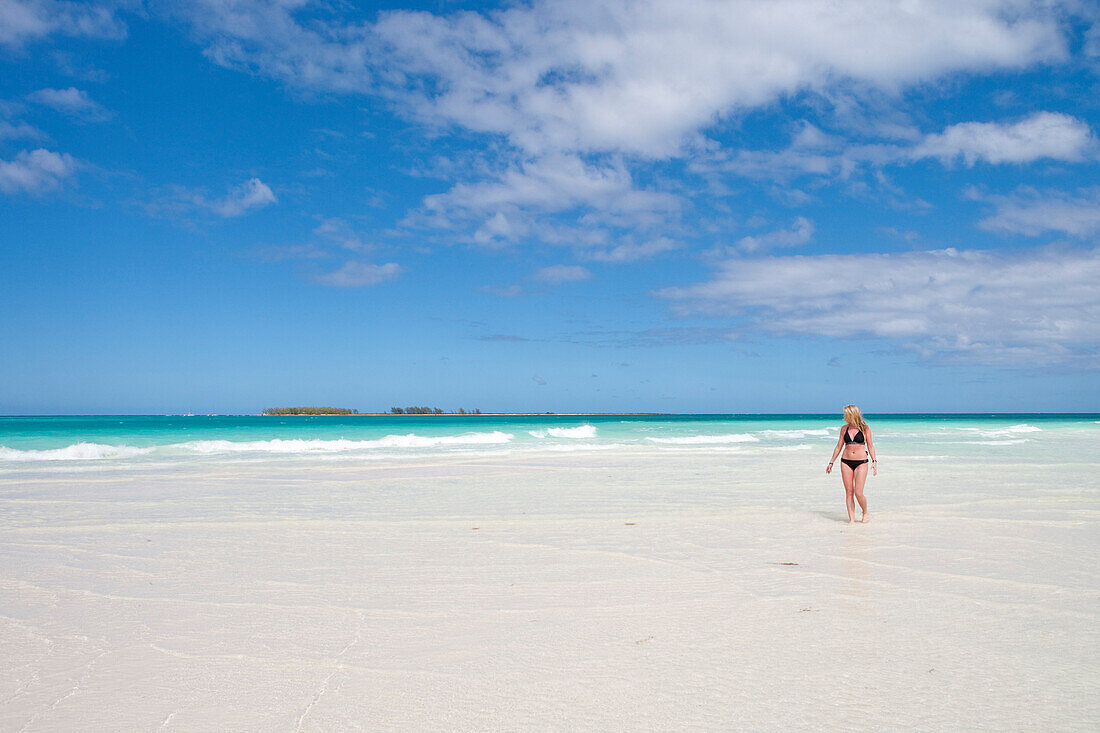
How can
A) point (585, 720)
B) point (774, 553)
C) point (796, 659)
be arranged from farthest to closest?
point (774, 553) < point (796, 659) < point (585, 720)

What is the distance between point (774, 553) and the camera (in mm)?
7246

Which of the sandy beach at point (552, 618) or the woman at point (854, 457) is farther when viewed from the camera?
the woman at point (854, 457)

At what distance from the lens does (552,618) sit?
5.07 metres

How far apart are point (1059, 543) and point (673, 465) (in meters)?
12.0

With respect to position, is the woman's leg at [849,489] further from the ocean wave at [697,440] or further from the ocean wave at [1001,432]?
the ocean wave at [1001,432]

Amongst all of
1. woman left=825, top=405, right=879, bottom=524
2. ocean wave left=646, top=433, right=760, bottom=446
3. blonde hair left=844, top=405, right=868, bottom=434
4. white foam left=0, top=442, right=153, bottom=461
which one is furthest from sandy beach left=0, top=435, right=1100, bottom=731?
ocean wave left=646, top=433, right=760, bottom=446

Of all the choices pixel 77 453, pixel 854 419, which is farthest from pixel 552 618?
pixel 77 453

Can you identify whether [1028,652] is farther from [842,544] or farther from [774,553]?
[842,544]

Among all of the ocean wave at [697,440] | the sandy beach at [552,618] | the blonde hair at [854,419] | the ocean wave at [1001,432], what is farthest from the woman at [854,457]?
the ocean wave at [1001,432]

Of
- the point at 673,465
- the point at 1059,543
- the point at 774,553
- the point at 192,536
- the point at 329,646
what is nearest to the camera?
the point at 329,646

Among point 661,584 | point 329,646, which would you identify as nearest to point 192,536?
point 329,646

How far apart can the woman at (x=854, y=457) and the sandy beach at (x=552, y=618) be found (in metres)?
0.41

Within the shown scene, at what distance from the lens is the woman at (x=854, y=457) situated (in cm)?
926

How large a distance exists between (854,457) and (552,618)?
6.13m
